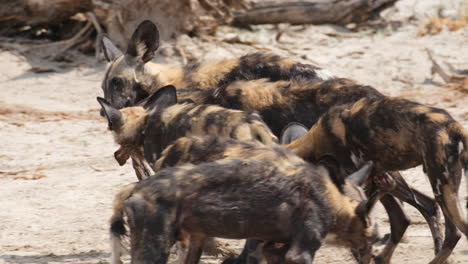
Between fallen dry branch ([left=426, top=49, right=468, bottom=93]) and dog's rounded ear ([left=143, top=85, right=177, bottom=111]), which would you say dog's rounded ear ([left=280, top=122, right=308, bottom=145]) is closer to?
dog's rounded ear ([left=143, top=85, right=177, bottom=111])

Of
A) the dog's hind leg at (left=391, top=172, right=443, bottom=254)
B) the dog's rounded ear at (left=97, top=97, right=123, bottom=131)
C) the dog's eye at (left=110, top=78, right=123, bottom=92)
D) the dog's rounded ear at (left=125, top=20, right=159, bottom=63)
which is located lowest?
the dog's hind leg at (left=391, top=172, right=443, bottom=254)

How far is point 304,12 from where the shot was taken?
449 inches

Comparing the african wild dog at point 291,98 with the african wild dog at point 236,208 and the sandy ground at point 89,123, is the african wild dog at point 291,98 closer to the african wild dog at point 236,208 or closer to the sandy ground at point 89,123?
the sandy ground at point 89,123

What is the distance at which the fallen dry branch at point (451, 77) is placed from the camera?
9656 millimetres

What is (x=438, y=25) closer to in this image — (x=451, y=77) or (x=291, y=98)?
(x=451, y=77)

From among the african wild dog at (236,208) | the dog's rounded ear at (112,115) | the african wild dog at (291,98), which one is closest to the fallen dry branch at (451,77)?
the african wild dog at (291,98)

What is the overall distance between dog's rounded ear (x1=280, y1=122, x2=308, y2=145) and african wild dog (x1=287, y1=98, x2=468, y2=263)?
10 cm

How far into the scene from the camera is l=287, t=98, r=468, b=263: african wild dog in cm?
469

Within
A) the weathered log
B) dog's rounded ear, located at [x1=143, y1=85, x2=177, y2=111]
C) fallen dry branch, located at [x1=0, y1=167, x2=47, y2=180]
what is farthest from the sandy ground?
dog's rounded ear, located at [x1=143, y1=85, x2=177, y2=111]

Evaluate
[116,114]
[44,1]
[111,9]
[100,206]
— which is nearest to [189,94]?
[116,114]

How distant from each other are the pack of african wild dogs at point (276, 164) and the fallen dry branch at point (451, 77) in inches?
147

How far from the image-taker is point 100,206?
22.1 feet

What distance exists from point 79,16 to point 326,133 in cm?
665

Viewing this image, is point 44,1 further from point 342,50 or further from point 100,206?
point 100,206
